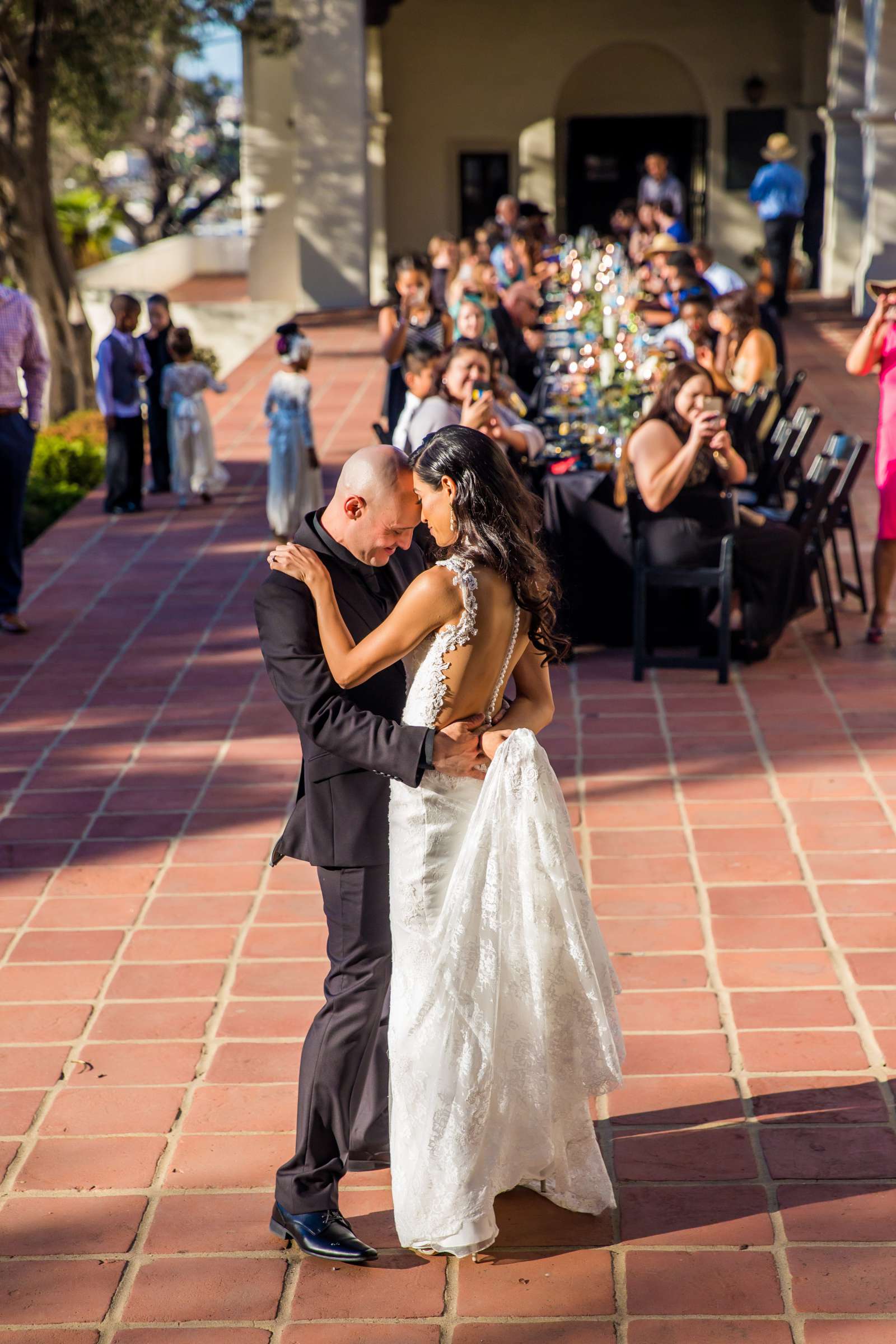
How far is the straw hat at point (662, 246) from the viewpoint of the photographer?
12.6 meters

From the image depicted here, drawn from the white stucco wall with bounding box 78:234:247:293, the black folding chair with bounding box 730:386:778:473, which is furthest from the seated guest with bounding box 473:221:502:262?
the white stucco wall with bounding box 78:234:247:293

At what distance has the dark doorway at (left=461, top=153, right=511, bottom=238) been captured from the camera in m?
25.8

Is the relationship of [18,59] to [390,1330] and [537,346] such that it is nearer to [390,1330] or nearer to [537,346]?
[537,346]

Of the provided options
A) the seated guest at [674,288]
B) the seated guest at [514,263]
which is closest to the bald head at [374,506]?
the seated guest at [674,288]

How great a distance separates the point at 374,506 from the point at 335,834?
2.14 feet

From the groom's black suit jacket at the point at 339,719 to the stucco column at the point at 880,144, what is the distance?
16749 mm

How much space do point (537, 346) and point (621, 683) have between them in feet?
17.7

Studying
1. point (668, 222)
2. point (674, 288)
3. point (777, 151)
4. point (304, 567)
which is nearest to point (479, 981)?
point (304, 567)

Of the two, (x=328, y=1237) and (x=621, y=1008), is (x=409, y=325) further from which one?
(x=328, y=1237)

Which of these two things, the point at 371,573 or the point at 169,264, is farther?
the point at 169,264

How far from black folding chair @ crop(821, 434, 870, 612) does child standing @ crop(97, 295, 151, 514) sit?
4860mm

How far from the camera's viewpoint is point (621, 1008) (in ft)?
13.5

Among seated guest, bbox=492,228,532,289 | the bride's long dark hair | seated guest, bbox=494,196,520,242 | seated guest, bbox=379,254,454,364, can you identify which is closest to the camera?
the bride's long dark hair

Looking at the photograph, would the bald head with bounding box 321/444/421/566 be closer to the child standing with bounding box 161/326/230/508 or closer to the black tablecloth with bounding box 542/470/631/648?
the black tablecloth with bounding box 542/470/631/648
